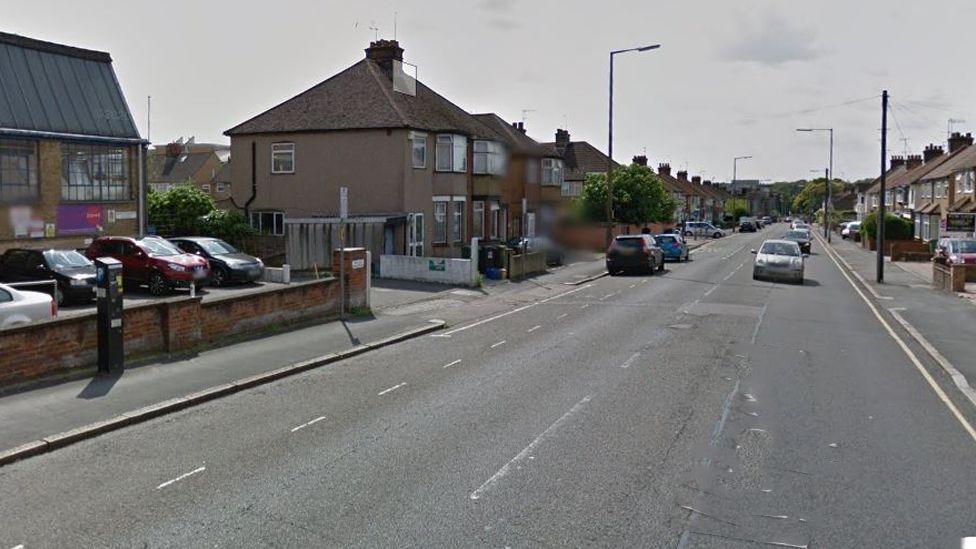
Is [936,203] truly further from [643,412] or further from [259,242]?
[643,412]

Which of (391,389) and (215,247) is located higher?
(215,247)

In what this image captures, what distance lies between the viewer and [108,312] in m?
12.4

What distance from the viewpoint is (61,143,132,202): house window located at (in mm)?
25797

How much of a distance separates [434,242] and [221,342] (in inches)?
761

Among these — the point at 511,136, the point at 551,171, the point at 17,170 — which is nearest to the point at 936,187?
the point at 551,171

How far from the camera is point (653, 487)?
304 inches

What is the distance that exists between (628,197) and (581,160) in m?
16.8

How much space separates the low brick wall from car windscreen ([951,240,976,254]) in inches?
1121

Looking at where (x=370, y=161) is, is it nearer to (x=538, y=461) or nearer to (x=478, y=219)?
(x=478, y=219)

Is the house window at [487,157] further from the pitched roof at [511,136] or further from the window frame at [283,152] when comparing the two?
the window frame at [283,152]

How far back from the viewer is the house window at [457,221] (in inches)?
1388

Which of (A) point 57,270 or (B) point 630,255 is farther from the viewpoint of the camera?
(B) point 630,255

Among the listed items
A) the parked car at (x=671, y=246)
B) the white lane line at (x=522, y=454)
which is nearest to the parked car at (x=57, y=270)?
the white lane line at (x=522, y=454)

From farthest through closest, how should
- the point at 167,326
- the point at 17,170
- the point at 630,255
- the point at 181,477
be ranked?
the point at 630,255, the point at 17,170, the point at 167,326, the point at 181,477
